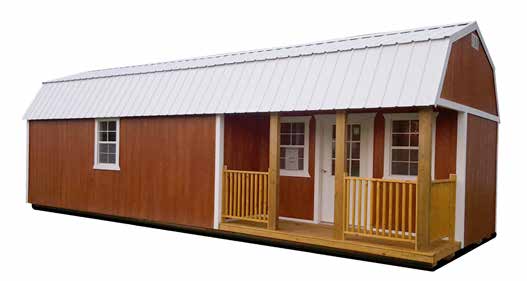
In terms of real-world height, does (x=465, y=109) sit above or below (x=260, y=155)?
above

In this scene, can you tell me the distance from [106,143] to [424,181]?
7.18 meters

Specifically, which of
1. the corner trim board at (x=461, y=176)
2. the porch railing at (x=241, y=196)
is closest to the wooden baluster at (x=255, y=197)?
the porch railing at (x=241, y=196)

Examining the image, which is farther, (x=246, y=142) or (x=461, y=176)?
(x=246, y=142)

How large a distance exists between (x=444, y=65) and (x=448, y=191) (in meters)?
2.04

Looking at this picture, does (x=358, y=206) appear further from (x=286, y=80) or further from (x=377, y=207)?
(x=286, y=80)

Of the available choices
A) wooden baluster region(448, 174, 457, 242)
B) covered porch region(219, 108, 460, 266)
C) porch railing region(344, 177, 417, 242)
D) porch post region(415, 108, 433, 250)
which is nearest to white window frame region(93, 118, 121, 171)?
covered porch region(219, 108, 460, 266)

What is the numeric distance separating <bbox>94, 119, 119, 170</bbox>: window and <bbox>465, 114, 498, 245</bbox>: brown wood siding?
283 inches

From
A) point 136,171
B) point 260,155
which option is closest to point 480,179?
point 260,155

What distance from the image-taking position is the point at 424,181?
7.10 meters

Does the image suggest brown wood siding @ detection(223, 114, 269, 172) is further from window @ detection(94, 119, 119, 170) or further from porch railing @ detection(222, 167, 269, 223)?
window @ detection(94, 119, 119, 170)

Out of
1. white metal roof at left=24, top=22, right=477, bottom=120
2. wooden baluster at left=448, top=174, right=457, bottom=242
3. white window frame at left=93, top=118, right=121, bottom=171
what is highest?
white metal roof at left=24, top=22, right=477, bottom=120

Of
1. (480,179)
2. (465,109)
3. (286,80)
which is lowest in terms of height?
(480,179)

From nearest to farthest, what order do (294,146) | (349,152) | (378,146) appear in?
(378,146) < (349,152) < (294,146)

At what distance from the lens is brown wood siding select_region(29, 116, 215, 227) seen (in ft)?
31.3
